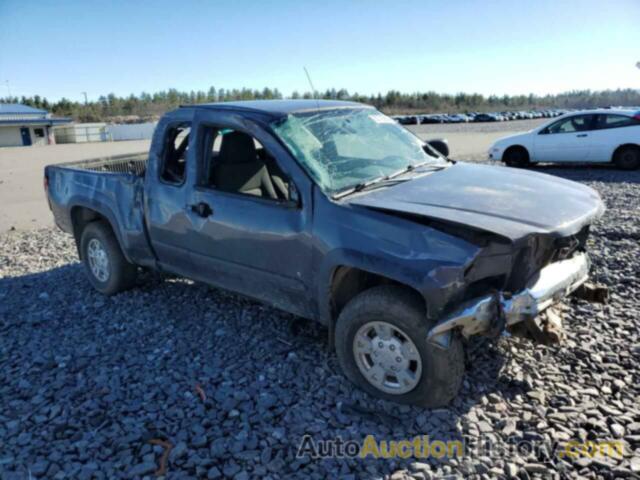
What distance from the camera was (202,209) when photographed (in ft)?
13.3

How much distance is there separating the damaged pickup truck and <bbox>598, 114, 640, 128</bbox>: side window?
1075 centimetres

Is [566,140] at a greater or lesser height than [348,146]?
lesser

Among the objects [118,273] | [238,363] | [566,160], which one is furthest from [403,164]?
[566,160]

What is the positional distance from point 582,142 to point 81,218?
41.0 feet

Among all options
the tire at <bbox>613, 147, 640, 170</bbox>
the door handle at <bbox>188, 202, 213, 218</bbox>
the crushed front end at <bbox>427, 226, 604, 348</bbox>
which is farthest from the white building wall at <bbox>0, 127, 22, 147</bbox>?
the crushed front end at <bbox>427, 226, 604, 348</bbox>

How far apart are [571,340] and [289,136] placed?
2724 millimetres

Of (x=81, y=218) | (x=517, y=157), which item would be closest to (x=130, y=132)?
(x=517, y=157)

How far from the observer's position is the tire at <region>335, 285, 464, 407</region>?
9.87 feet

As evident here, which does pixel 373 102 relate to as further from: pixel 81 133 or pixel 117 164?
pixel 117 164

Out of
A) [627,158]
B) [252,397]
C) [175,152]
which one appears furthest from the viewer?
[627,158]

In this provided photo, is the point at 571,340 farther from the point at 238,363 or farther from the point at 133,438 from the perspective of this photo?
the point at 133,438

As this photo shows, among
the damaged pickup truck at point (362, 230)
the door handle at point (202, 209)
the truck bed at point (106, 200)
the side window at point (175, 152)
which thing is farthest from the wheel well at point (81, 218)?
A: the door handle at point (202, 209)

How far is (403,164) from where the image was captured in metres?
4.10

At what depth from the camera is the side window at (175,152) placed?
4.47 metres
